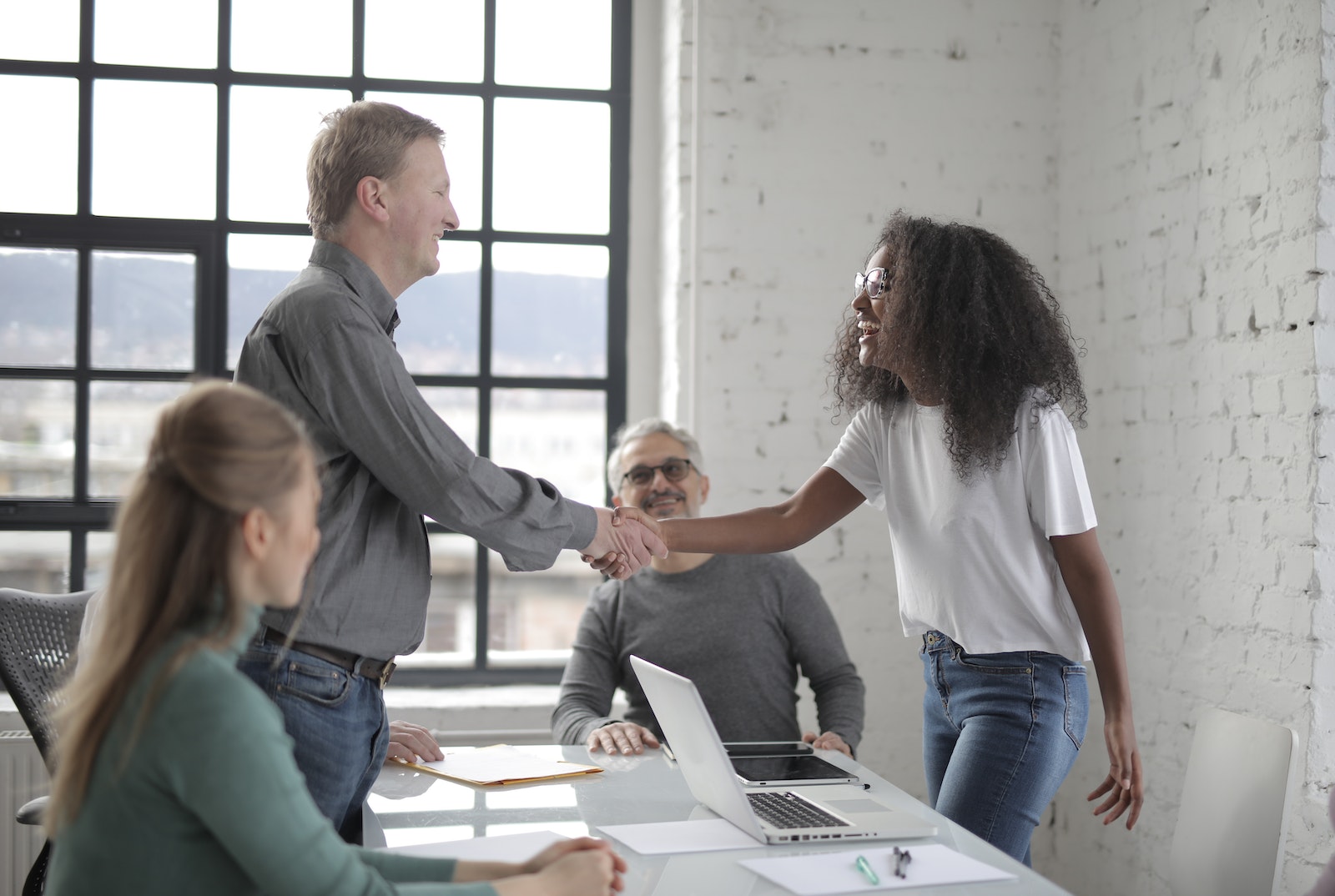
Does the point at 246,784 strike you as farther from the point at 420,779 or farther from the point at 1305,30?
the point at 1305,30

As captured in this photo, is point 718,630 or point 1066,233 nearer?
point 718,630

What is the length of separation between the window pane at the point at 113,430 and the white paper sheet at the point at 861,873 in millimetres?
2626

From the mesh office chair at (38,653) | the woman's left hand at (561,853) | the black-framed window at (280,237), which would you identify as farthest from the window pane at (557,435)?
the woman's left hand at (561,853)

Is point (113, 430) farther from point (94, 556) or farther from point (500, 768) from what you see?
point (500, 768)

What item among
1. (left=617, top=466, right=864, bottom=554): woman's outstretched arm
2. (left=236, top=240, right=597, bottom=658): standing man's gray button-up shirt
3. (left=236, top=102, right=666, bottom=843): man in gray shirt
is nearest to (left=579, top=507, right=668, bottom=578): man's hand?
(left=617, top=466, right=864, bottom=554): woman's outstretched arm

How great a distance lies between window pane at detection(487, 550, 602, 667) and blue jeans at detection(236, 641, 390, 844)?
74.0 inches

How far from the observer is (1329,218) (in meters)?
2.48

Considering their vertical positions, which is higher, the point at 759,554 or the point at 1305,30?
the point at 1305,30

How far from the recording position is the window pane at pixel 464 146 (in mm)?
3656

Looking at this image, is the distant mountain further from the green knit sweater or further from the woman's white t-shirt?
the green knit sweater

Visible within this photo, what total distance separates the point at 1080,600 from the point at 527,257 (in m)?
2.25

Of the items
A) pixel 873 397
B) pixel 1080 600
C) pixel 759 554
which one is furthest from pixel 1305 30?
pixel 759 554

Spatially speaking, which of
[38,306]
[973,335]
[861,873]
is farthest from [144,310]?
[861,873]

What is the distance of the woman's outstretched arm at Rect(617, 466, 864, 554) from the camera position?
2.46 metres
